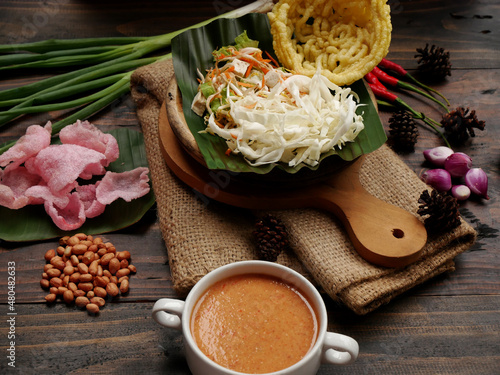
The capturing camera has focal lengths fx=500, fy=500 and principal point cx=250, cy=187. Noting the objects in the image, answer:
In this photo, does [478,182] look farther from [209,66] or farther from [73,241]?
[73,241]

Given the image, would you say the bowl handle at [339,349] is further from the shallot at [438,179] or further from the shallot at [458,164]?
the shallot at [458,164]

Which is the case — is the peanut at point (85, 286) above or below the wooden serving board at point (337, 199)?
below

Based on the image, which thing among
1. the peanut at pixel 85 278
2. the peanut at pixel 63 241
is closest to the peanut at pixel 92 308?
the peanut at pixel 85 278

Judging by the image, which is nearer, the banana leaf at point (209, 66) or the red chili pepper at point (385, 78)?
the banana leaf at point (209, 66)

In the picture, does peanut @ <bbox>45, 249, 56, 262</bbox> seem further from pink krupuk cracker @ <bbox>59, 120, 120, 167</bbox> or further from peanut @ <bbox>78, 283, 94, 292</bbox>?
pink krupuk cracker @ <bbox>59, 120, 120, 167</bbox>

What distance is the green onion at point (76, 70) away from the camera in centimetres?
259

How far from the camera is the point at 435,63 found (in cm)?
302

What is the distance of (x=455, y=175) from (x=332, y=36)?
0.94 metres

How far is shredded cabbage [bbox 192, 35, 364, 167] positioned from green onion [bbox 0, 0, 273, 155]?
2.19ft

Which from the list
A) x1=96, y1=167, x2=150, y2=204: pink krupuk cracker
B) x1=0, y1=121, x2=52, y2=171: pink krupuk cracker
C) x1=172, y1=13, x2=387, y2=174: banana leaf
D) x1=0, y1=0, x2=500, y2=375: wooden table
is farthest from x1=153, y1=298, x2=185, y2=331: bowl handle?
x1=0, y1=121, x2=52, y2=171: pink krupuk cracker

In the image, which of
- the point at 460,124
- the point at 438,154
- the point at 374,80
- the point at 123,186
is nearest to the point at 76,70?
the point at 123,186

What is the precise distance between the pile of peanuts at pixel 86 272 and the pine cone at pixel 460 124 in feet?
5.90

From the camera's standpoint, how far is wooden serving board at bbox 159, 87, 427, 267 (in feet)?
6.31

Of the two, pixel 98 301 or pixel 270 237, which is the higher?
pixel 270 237
